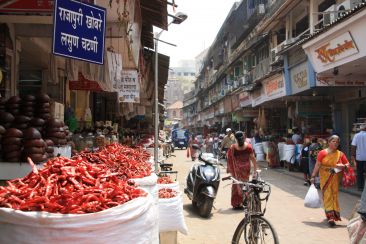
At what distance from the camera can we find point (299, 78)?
658 inches

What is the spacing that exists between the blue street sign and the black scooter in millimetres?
4960

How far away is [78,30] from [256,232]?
3.19m

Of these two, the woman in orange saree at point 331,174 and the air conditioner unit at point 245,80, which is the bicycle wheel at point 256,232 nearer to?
the woman in orange saree at point 331,174

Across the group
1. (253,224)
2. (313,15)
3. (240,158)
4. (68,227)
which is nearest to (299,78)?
(313,15)

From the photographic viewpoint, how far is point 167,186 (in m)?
6.55

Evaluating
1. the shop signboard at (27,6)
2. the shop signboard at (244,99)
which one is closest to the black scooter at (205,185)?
the shop signboard at (27,6)

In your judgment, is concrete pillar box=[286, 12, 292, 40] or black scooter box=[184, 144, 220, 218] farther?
concrete pillar box=[286, 12, 292, 40]

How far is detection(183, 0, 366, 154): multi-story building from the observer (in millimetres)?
12508

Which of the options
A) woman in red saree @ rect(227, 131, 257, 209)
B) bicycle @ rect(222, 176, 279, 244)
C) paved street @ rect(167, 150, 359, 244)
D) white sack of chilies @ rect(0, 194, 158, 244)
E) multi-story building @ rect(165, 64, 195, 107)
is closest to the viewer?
white sack of chilies @ rect(0, 194, 158, 244)

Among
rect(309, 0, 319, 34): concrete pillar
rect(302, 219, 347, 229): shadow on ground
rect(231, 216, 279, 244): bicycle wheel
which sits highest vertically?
rect(309, 0, 319, 34): concrete pillar

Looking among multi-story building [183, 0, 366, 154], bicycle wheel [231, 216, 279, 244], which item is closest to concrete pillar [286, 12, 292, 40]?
multi-story building [183, 0, 366, 154]

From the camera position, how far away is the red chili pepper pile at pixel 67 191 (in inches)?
106

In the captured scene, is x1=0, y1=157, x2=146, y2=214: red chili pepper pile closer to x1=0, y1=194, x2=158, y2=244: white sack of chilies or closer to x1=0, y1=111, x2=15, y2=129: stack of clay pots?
x1=0, y1=194, x2=158, y2=244: white sack of chilies

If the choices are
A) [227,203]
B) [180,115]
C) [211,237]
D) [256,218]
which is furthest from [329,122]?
[180,115]
